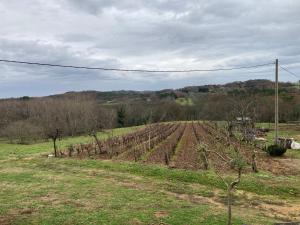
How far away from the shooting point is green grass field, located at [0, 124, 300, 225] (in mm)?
11841

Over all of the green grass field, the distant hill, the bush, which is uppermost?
the distant hill

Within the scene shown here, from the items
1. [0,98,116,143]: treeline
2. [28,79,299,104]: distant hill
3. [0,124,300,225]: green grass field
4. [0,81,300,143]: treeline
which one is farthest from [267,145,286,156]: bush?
[28,79,299,104]: distant hill

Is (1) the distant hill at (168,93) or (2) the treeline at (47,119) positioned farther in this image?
(1) the distant hill at (168,93)

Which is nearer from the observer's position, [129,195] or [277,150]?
[129,195]

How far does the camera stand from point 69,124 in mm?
74062

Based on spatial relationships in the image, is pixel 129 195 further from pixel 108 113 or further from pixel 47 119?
pixel 108 113

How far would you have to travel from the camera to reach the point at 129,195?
14.9 metres

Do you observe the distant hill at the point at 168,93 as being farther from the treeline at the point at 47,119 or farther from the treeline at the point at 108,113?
the treeline at the point at 47,119

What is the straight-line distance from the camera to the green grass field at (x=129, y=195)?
11.8 metres

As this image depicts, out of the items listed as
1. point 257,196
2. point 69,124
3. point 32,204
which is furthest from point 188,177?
point 69,124

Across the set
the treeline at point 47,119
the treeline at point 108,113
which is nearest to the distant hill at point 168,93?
the treeline at point 108,113

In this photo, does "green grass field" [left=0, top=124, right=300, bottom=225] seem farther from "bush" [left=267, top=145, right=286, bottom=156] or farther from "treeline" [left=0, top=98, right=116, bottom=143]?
"treeline" [left=0, top=98, right=116, bottom=143]

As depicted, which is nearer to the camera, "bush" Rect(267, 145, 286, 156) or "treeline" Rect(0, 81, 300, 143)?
"bush" Rect(267, 145, 286, 156)

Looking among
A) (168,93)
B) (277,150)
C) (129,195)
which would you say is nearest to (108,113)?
(168,93)
